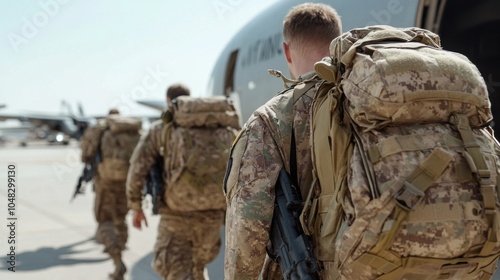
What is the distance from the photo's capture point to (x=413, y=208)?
62.4 inches

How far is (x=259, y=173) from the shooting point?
1.92 m

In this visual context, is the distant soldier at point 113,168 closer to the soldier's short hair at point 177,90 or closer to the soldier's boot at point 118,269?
the soldier's boot at point 118,269

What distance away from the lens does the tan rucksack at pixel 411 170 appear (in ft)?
5.25

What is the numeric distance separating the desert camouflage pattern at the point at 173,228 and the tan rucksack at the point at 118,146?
2116mm

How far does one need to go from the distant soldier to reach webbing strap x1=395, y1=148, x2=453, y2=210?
5078 mm

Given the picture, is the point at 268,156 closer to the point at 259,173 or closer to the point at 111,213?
the point at 259,173

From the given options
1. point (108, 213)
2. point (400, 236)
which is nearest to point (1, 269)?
point (108, 213)

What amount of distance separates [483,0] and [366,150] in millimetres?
4870

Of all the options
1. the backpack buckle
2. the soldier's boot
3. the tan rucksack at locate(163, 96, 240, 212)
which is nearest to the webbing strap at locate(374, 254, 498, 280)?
the backpack buckle

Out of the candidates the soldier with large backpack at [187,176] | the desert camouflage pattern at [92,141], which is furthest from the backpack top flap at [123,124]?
the soldier with large backpack at [187,176]

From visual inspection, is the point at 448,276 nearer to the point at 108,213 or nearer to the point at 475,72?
the point at 475,72

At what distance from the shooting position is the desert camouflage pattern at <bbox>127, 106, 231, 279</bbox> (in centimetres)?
424

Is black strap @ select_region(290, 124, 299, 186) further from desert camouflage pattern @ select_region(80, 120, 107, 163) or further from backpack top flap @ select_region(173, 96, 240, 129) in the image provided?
desert camouflage pattern @ select_region(80, 120, 107, 163)

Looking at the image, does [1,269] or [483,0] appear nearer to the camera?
[483,0]
